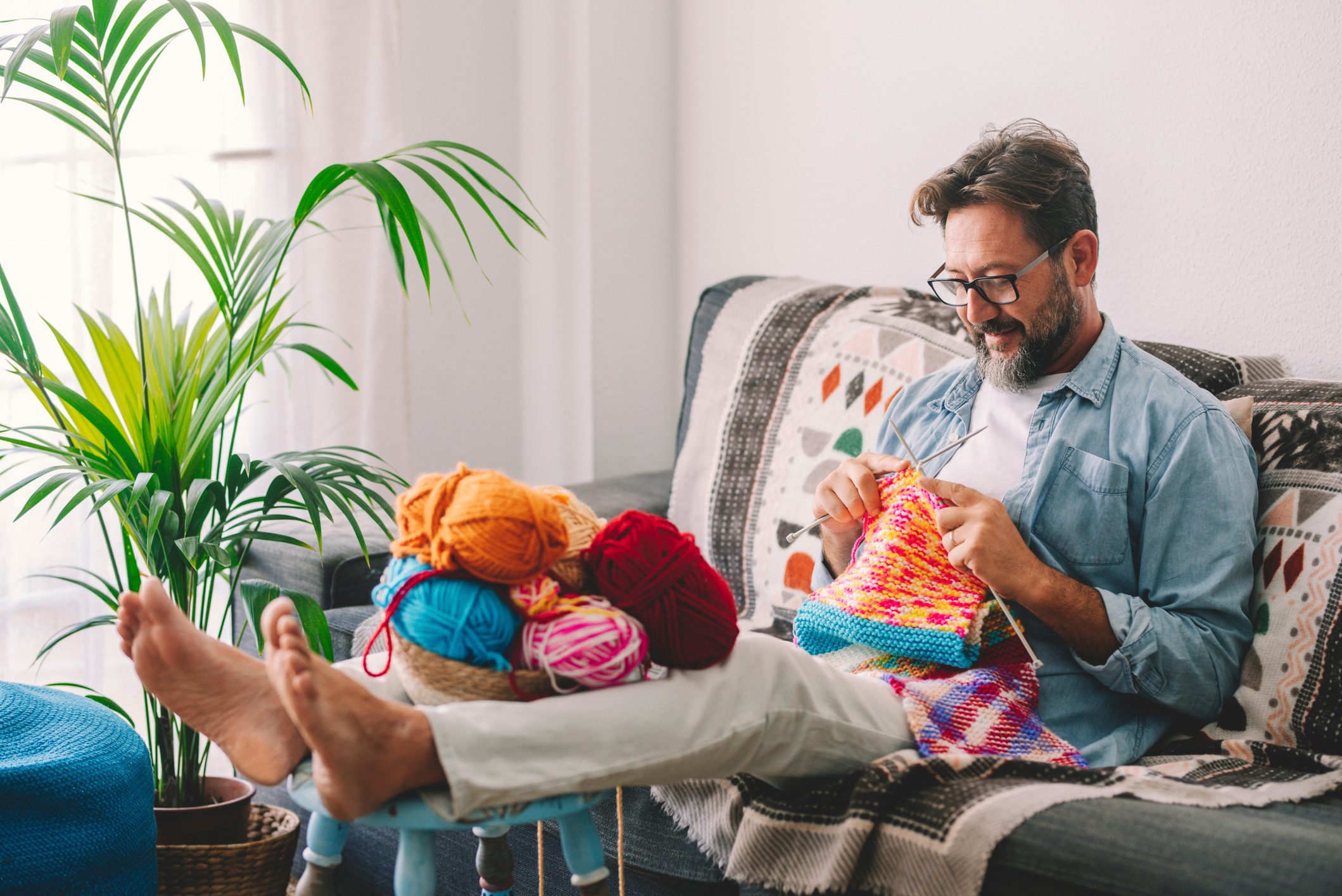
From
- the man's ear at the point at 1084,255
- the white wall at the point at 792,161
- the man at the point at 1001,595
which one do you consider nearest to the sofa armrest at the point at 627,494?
the white wall at the point at 792,161

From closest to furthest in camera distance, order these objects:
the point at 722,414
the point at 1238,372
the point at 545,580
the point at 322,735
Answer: the point at 322,735 < the point at 545,580 < the point at 1238,372 < the point at 722,414

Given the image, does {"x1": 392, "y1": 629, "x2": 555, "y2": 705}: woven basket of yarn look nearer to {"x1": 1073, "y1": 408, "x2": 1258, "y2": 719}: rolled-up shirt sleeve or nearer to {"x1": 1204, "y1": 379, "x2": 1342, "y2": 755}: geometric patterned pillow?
{"x1": 1073, "y1": 408, "x2": 1258, "y2": 719}: rolled-up shirt sleeve

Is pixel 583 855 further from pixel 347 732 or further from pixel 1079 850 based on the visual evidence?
pixel 1079 850

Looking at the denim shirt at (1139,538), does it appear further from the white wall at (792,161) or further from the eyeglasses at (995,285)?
the white wall at (792,161)

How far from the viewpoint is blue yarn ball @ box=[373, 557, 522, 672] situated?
98cm

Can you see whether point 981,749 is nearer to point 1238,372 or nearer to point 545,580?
point 545,580

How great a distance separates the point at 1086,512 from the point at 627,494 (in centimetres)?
103

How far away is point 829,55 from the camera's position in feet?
7.62

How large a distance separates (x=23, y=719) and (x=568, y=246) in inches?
63.7

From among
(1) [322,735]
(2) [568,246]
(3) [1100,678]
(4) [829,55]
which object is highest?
(4) [829,55]

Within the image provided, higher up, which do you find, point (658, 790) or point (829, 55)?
point (829, 55)

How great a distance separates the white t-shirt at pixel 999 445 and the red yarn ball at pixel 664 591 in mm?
540

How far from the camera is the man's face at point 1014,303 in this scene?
56.2 inches

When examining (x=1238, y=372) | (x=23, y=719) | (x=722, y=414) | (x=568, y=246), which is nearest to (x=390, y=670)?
(x=23, y=719)
